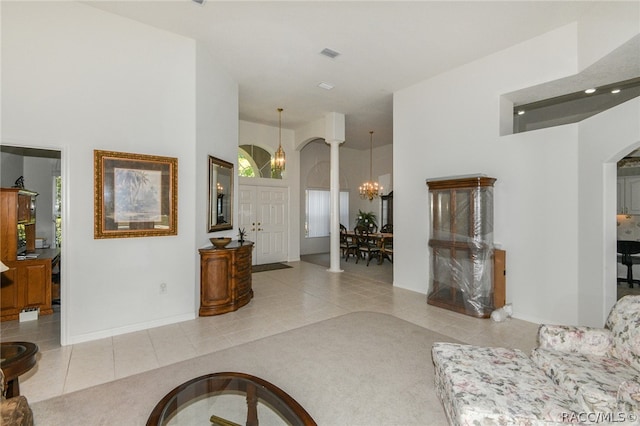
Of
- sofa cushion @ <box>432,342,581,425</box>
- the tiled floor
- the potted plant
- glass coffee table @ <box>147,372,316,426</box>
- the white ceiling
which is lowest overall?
the tiled floor

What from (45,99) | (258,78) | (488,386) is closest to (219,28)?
(258,78)

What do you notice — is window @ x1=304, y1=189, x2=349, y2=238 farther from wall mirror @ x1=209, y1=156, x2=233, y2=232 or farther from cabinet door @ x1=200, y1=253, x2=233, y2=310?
cabinet door @ x1=200, y1=253, x2=233, y2=310

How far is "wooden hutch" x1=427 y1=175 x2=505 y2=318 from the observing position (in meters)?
4.09

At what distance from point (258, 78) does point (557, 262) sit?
5.22 m

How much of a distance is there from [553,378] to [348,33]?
4.06 meters

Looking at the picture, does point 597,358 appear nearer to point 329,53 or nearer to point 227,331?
point 227,331

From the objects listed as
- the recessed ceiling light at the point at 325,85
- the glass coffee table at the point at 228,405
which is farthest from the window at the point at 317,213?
the glass coffee table at the point at 228,405

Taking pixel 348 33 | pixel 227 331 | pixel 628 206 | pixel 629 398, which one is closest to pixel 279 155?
pixel 348 33

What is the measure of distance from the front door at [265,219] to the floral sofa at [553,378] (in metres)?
6.12

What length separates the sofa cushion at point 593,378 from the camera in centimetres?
145

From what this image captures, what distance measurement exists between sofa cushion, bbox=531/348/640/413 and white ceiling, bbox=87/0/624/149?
3511 millimetres

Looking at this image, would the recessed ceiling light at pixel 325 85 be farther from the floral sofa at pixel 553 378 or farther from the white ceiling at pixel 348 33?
the floral sofa at pixel 553 378

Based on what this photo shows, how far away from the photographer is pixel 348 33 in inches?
149

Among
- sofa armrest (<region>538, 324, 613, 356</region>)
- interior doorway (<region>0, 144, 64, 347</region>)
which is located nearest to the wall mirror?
interior doorway (<region>0, 144, 64, 347</region>)
